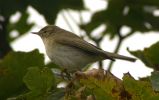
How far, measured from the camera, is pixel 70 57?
6.74 meters

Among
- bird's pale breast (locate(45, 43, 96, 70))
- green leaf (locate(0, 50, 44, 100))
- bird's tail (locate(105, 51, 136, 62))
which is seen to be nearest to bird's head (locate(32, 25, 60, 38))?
bird's pale breast (locate(45, 43, 96, 70))

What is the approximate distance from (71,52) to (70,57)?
0.25 ft

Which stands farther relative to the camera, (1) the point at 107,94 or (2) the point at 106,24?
(2) the point at 106,24

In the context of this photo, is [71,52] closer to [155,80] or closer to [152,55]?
[152,55]

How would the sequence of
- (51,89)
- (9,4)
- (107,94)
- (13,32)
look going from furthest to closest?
1. (13,32)
2. (9,4)
3. (51,89)
4. (107,94)

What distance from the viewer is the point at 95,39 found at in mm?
6020

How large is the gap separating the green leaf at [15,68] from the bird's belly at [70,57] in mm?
1905

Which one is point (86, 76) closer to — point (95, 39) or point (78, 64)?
point (95, 39)

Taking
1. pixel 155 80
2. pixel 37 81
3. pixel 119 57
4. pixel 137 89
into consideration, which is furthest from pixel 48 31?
pixel 137 89

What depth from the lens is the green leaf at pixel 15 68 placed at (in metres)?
4.41

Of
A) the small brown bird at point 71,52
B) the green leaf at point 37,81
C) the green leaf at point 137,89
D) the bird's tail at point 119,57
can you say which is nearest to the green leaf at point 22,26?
the small brown bird at point 71,52

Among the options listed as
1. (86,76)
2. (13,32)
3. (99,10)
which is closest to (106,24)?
(99,10)

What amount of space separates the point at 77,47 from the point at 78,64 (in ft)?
0.84

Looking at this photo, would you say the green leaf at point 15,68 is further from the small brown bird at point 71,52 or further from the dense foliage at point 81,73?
the small brown bird at point 71,52
